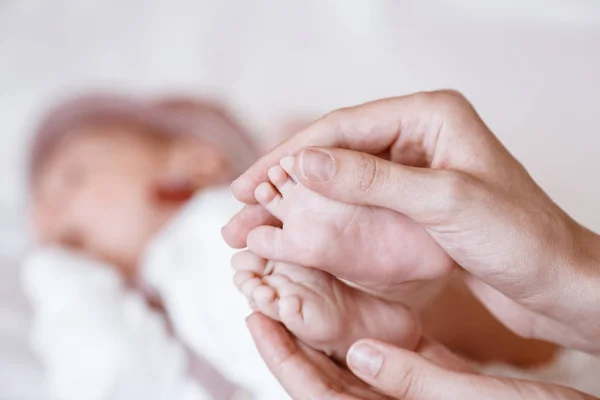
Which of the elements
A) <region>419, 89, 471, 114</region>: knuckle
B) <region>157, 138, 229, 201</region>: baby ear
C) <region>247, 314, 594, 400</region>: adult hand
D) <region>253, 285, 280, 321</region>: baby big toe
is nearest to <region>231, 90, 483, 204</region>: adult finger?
<region>419, 89, 471, 114</region>: knuckle

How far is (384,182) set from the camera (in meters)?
0.69

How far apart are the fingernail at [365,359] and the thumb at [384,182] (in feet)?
0.50

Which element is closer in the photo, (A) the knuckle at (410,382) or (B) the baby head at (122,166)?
(A) the knuckle at (410,382)

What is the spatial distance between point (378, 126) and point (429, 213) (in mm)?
136

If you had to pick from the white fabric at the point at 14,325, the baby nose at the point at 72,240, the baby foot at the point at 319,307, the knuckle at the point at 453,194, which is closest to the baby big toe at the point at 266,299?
the baby foot at the point at 319,307

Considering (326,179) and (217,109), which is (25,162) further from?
(326,179)

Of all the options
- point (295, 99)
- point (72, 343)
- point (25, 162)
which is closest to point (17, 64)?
point (25, 162)

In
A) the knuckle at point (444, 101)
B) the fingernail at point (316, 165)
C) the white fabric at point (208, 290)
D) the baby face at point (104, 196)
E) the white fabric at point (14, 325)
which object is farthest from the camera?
the baby face at point (104, 196)

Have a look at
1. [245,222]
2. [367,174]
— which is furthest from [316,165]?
[245,222]

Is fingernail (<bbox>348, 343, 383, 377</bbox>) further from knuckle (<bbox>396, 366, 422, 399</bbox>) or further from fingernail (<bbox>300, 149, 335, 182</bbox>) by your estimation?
fingernail (<bbox>300, 149, 335, 182</bbox>)

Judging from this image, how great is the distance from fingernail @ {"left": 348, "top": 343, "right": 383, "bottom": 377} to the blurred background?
0.83 m

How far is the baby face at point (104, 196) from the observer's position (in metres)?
1.42

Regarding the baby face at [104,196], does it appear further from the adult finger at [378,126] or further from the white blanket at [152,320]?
the adult finger at [378,126]

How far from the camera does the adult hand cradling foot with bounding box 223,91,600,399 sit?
2.26ft
